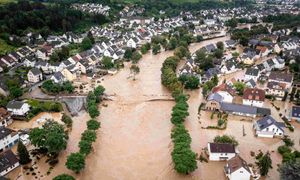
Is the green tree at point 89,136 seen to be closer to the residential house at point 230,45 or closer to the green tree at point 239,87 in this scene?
the green tree at point 239,87

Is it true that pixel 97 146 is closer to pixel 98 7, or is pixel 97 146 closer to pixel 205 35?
pixel 205 35

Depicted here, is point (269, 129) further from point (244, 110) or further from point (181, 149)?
point (181, 149)

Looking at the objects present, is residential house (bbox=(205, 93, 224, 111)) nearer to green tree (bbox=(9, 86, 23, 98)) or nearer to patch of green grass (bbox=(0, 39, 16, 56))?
green tree (bbox=(9, 86, 23, 98))

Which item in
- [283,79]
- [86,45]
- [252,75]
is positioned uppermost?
[86,45]

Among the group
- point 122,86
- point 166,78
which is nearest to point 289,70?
point 166,78

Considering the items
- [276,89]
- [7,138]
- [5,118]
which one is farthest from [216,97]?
[5,118]

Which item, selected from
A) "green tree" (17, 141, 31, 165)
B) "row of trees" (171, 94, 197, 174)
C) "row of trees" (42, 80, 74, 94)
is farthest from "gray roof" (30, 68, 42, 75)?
"row of trees" (171, 94, 197, 174)
